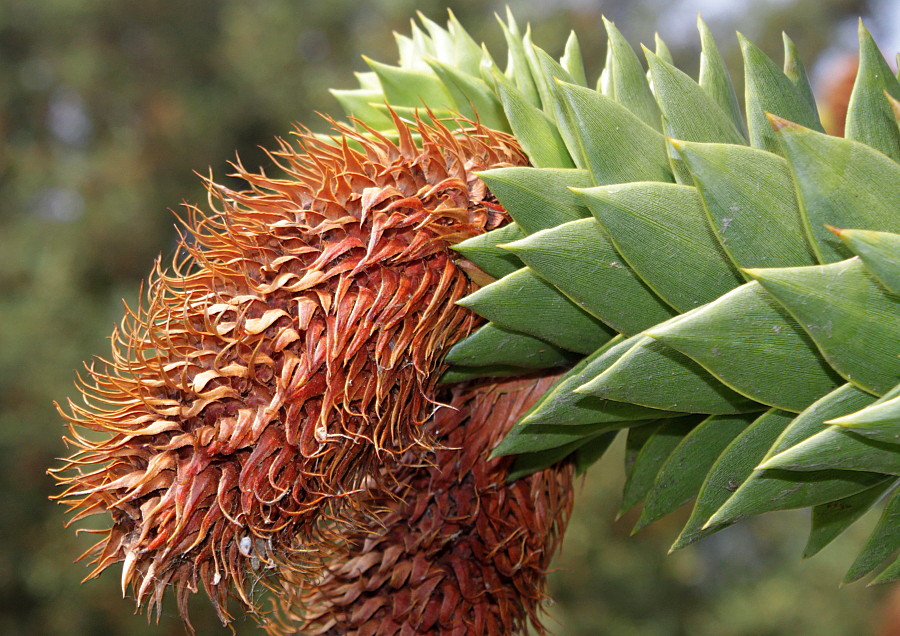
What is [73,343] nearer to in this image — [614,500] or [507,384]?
[614,500]

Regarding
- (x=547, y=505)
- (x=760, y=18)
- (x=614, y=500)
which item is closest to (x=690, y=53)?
(x=760, y=18)

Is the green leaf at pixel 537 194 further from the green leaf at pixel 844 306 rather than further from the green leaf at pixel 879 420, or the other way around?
the green leaf at pixel 879 420

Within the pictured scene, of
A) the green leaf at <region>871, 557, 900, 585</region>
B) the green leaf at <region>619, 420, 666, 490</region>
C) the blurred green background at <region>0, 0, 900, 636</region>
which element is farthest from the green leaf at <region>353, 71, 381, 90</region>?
the blurred green background at <region>0, 0, 900, 636</region>

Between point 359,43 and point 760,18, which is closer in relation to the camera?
point 359,43

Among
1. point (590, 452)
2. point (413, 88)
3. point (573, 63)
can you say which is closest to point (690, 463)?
point (590, 452)

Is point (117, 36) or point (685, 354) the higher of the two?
point (117, 36)

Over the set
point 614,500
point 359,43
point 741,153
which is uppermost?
point 359,43

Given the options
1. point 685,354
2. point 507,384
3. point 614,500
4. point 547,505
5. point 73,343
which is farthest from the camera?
Result: point 73,343

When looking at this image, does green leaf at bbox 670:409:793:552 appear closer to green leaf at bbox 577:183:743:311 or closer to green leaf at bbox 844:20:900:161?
green leaf at bbox 577:183:743:311
